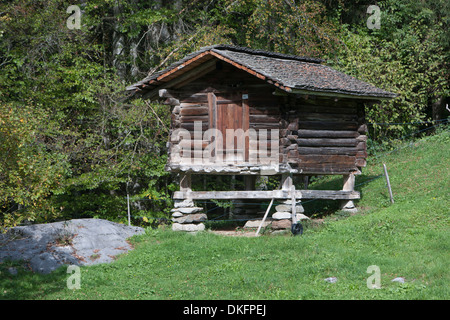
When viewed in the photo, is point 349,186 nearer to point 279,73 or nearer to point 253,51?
point 279,73

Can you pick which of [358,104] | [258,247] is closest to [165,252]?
[258,247]

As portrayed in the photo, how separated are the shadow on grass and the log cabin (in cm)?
577

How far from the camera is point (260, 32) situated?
924 inches

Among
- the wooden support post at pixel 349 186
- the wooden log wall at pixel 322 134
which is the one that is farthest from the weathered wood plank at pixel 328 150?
the wooden support post at pixel 349 186

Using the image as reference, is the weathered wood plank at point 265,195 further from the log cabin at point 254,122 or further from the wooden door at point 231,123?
the wooden door at point 231,123

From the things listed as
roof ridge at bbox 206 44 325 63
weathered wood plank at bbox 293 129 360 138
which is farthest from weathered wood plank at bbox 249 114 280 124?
roof ridge at bbox 206 44 325 63

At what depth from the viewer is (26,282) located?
10977 mm

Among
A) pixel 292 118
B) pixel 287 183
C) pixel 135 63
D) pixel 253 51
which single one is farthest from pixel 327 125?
pixel 135 63

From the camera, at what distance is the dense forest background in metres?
20.8

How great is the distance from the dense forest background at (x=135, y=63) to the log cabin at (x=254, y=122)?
4.46 m

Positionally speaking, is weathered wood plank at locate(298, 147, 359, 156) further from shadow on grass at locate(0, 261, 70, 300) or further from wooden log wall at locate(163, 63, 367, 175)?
shadow on grass at locate(0, 261, 70, 300)

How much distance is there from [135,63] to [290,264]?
48.8 ft
